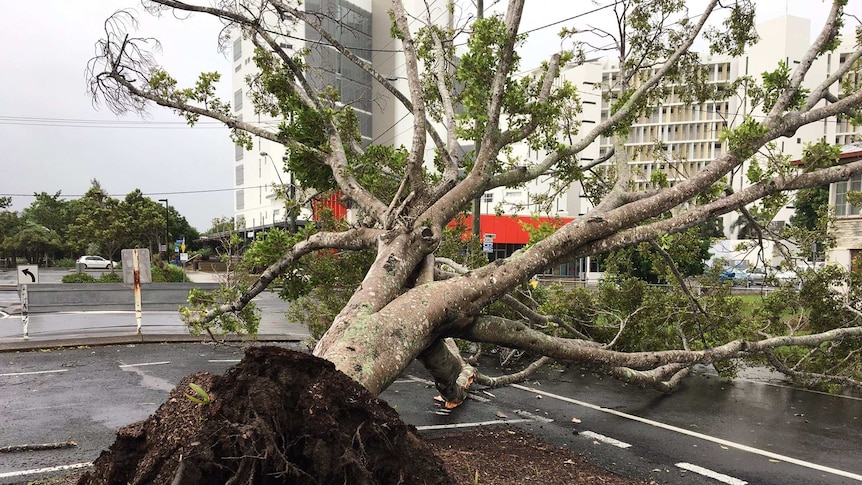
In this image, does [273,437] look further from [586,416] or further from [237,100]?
[237,100]

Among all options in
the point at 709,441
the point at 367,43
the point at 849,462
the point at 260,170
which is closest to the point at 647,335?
the point at 709,441

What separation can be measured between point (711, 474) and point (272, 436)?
4347mm

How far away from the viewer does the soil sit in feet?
7.10

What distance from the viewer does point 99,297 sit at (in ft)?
52.8

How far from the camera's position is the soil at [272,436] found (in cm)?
216

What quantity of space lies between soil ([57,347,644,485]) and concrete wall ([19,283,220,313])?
13.2 meters

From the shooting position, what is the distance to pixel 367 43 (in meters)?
42.7

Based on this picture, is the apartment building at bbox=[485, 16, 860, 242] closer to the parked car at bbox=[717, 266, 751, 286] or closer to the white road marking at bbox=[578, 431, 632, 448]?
the parked car at bbox=[717, 266, 751, 286]

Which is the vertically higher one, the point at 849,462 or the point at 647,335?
the point at 647,335

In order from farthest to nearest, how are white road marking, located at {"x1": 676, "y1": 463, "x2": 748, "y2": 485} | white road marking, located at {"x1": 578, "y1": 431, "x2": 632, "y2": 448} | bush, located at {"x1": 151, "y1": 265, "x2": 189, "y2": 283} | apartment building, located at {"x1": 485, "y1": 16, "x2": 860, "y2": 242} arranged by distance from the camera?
apartment building, located at {"x1": 485, "y1": 16, "x2": 860, "y2": 242}, bush, located at {"x1": 151, "y1": 265, "x2": 189, "y2": 283}, white road marking, located at {"x1": 578, "y1": 431, "x2": 632, "y2": 448}, white road marking, located at {"x1": 676, "y1": 463, "x2": 748, "y2": 485}

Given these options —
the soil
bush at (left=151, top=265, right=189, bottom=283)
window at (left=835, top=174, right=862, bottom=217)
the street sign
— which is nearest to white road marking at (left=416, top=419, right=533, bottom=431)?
the soil

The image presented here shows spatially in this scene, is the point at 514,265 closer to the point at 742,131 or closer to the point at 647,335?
the point at 742,131

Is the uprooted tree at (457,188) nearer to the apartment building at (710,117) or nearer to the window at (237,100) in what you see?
the apartment building at (710,117)

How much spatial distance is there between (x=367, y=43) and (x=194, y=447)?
4393cm
